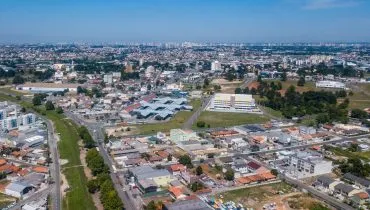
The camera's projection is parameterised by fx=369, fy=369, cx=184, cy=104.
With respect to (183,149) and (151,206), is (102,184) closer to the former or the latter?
(151,206)

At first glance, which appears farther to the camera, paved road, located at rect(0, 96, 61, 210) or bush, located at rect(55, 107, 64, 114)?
bush, located at rect(55, 107, 64, 114)

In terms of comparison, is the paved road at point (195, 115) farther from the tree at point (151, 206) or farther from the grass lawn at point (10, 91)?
the grass lawn at point (10, 91)

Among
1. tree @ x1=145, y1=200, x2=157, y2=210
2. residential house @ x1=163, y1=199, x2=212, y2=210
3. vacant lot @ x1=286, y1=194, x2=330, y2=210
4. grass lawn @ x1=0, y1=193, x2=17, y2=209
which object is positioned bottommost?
grass lawn @ x1=0, y1=193, x2=17, y2=209

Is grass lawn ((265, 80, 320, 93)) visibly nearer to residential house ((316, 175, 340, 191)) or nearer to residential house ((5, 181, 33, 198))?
residential house ((316, 175, 340, 191))

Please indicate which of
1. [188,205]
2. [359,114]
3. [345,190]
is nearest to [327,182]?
[345,190]

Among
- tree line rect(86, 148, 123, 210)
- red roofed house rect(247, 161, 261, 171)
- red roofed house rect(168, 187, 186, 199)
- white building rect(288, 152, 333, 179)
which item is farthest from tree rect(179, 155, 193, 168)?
white building rect(288, 152, 333, 179)

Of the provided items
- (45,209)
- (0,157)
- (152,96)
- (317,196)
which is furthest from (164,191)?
(152,96)

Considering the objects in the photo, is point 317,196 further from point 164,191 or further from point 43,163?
point 43,163

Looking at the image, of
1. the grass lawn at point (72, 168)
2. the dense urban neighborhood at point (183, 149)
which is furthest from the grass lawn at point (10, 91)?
the grass lawn at point (72, 168)
